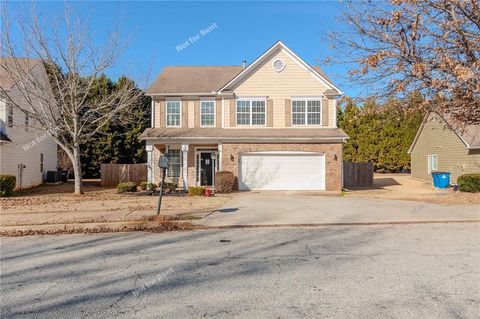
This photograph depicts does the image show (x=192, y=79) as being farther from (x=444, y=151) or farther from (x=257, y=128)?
(x=444, y=151)

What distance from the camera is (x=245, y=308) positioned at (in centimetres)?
477

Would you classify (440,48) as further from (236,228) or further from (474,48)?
(236,228)

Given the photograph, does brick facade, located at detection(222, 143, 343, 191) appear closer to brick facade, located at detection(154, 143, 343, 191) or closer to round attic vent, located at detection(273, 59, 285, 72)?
brick facade, located at detection(154, 143, 343, 191)

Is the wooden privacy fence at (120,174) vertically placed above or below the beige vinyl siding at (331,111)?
below

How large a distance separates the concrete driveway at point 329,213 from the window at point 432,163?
17.6 meters

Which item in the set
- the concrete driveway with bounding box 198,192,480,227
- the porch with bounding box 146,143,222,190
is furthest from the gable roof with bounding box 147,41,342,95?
the concrete driveway with bounding box 198,192,480,227

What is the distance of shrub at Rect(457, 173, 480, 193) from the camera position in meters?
20.7

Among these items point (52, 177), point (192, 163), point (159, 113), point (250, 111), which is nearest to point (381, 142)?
point (250, 111)

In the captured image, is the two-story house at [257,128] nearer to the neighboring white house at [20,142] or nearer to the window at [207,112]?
the window at [207,112]

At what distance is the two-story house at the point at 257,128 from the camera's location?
2273 centimetres

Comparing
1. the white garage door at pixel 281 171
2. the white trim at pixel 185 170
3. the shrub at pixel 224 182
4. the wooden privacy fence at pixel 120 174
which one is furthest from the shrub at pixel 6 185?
the white garage door at pixel 281 171

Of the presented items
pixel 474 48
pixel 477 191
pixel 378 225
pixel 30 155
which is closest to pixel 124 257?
pixel 378 225

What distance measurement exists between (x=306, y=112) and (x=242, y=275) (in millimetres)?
18488

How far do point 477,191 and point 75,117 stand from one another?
20.7m
